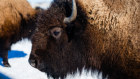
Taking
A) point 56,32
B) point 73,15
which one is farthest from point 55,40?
point 73,15

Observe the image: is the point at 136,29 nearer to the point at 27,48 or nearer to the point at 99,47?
the point at 99,47

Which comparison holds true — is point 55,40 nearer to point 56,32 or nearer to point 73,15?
point 56,32

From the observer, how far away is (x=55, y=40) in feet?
7.00

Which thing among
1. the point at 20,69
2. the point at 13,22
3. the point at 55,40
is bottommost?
the point at 20,69

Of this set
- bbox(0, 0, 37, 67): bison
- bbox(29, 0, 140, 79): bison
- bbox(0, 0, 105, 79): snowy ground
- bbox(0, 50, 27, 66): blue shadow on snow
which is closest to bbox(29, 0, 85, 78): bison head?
bbox(29, 0, 140, 79): bison

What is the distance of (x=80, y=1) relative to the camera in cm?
208

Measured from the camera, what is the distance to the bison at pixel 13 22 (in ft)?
12.6

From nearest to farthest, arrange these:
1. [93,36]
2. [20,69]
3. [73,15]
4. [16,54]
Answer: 1. [73,15]
2. [93,36]
3. [20,69]
4. [16,54]

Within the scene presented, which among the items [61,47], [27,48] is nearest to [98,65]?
[61,47]

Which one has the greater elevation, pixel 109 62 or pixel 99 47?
pixel 99 47

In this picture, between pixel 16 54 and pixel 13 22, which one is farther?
pixel 16 54

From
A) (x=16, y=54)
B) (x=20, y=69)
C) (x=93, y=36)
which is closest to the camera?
(x=93, y=36)

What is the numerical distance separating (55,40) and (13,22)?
6.90 feet

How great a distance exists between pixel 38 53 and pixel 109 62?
755mm
